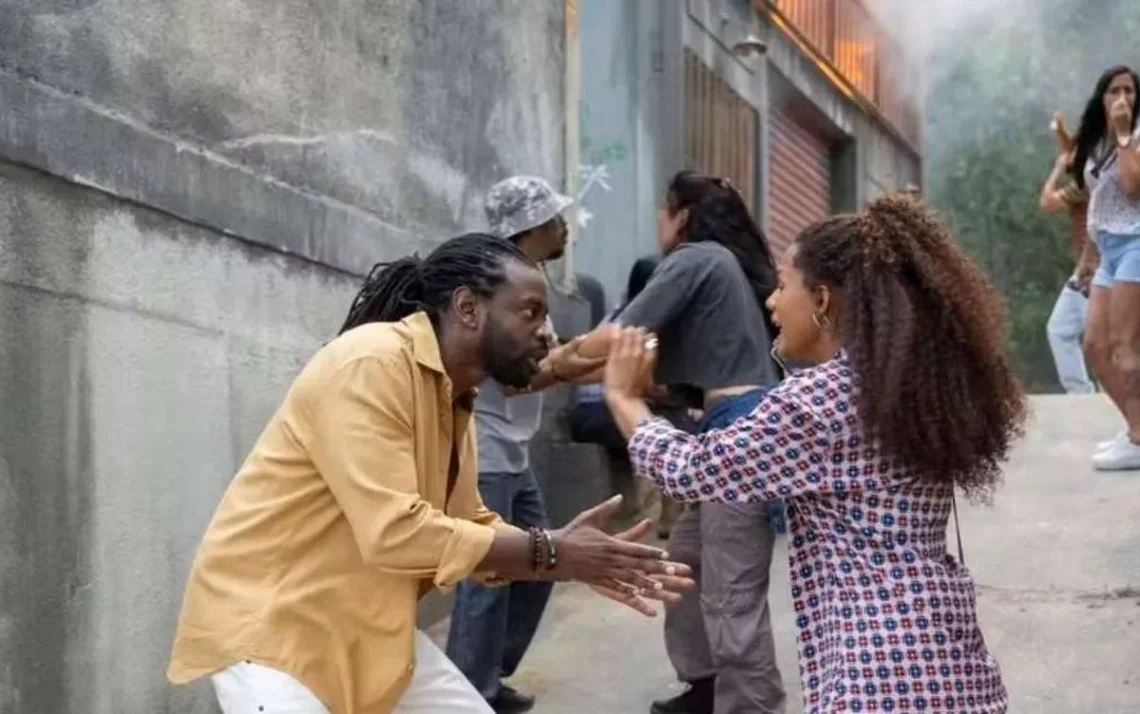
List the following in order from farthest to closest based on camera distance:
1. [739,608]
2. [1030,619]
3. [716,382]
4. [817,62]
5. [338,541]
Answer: [817,62]
[1030,619]
[716,382]
[739,608]
[338,541]

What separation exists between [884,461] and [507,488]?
2.53m

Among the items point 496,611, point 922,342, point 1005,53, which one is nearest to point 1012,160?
point 1005,53

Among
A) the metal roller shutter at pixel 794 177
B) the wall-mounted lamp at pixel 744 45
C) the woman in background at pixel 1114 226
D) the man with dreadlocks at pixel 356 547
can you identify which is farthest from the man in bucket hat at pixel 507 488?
the metal roller shutter at pixel 794 177

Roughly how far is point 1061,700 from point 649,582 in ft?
9.04

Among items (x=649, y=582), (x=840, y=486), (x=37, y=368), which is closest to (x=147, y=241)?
(x=37, y=368)

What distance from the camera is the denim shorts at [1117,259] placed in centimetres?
672

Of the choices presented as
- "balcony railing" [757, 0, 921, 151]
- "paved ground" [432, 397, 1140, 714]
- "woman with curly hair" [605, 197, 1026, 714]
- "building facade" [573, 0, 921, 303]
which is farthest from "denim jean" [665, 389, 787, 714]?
"balcony railing" [757, 0, 921, 151]

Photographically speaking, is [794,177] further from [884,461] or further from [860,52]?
[884,461]

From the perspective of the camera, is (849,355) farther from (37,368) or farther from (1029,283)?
(1029,283)

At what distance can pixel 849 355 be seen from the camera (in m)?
2.84

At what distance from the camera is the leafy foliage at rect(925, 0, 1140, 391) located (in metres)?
17.8

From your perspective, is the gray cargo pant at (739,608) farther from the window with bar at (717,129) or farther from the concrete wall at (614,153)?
the window with bar at (717,129)

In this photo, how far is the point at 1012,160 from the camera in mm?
19391

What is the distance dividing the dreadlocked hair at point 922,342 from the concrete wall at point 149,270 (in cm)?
207
